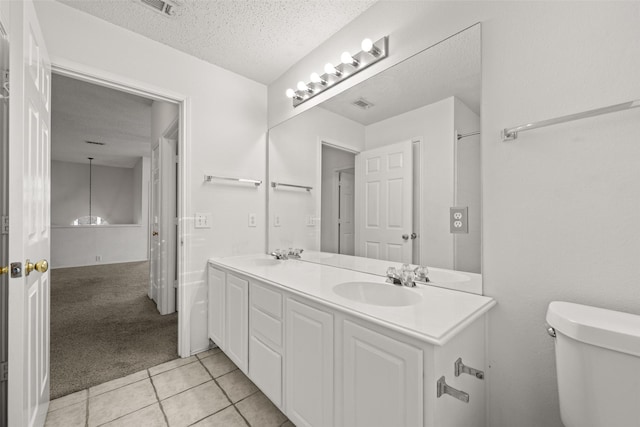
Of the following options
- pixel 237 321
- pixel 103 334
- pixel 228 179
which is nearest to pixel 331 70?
pixel 228 179

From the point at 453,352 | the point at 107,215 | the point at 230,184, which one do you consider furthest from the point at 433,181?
the point at 107,215

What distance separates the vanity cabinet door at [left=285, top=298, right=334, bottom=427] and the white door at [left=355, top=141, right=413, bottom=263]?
0.59 metres

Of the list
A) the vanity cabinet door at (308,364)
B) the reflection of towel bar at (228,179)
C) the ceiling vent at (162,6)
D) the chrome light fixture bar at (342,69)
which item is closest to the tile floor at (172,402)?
the vanity cabinet door at (308,364)

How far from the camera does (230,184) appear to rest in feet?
7.45

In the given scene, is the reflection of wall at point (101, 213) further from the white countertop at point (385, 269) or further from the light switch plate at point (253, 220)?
the white countertop at point (385, 269)

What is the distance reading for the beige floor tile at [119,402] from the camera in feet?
4.78

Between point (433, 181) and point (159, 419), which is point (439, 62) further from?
point (159, 419)

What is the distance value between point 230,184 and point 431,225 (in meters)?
1.63

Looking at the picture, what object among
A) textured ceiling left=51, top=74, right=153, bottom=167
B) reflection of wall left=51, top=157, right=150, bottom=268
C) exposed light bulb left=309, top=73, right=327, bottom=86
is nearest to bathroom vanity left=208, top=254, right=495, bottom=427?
exposed light bulb left=309, top=73, right=327, bottom=86

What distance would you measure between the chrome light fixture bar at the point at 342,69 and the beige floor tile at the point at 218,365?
201 centimetres

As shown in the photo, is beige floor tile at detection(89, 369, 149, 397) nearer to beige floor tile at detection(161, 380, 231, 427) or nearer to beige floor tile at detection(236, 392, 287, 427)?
beige floor tile at detection(161, 380, 231, 427)

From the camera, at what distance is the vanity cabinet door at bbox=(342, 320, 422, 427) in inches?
32.0

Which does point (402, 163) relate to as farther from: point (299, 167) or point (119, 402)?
point (119, 402)

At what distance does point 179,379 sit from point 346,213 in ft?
5.05
